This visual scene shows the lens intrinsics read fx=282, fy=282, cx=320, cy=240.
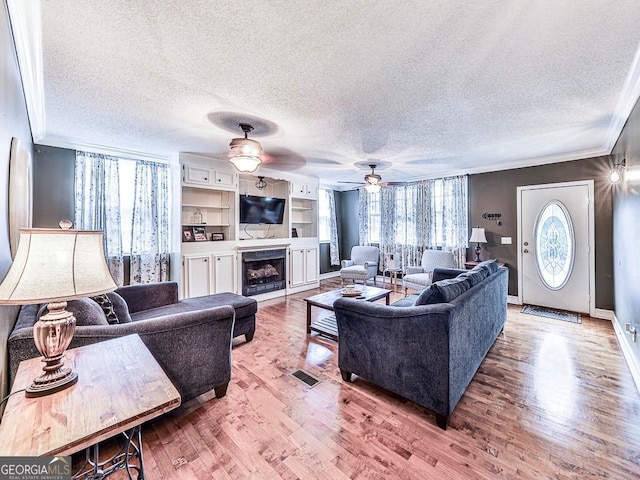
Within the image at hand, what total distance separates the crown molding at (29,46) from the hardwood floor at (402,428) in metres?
2.59

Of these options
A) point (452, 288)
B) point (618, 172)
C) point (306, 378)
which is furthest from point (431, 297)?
point (618, 172)

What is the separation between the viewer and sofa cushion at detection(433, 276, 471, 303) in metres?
2.03

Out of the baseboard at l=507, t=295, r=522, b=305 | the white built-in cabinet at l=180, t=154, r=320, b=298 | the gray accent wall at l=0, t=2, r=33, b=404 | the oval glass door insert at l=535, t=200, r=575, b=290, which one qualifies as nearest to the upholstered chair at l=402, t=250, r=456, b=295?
the baseboard at l=507, t=295, r=522, b=305

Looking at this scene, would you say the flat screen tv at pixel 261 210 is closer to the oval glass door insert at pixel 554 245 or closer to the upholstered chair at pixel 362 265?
the upholstered chair at pixel 362 265

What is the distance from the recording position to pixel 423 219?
6.02m

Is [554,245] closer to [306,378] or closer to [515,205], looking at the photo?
[515,205]

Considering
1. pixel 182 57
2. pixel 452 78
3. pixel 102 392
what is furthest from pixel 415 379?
pixel 182 57

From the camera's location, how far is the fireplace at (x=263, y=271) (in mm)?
5078

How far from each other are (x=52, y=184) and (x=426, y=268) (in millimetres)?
6100

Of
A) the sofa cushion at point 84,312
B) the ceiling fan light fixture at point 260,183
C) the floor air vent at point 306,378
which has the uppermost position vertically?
the ceiling fan light fixture at point 260,183

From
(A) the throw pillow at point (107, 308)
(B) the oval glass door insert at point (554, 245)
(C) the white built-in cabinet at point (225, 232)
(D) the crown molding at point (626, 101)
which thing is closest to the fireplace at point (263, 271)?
(C) the white built-in cabinet at point (225, 232)

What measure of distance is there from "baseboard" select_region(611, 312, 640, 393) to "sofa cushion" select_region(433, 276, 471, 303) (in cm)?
166

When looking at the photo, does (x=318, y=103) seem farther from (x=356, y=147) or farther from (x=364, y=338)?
(x=364, y=338)

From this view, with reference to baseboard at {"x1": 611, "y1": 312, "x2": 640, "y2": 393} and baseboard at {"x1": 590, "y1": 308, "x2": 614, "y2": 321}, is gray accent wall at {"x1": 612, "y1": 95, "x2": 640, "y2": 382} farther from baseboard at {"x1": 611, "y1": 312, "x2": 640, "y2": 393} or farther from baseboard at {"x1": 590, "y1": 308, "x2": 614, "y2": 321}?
baseboard at {"x1": 590, "y1": 308, "x2": 614, "y2": 321}
